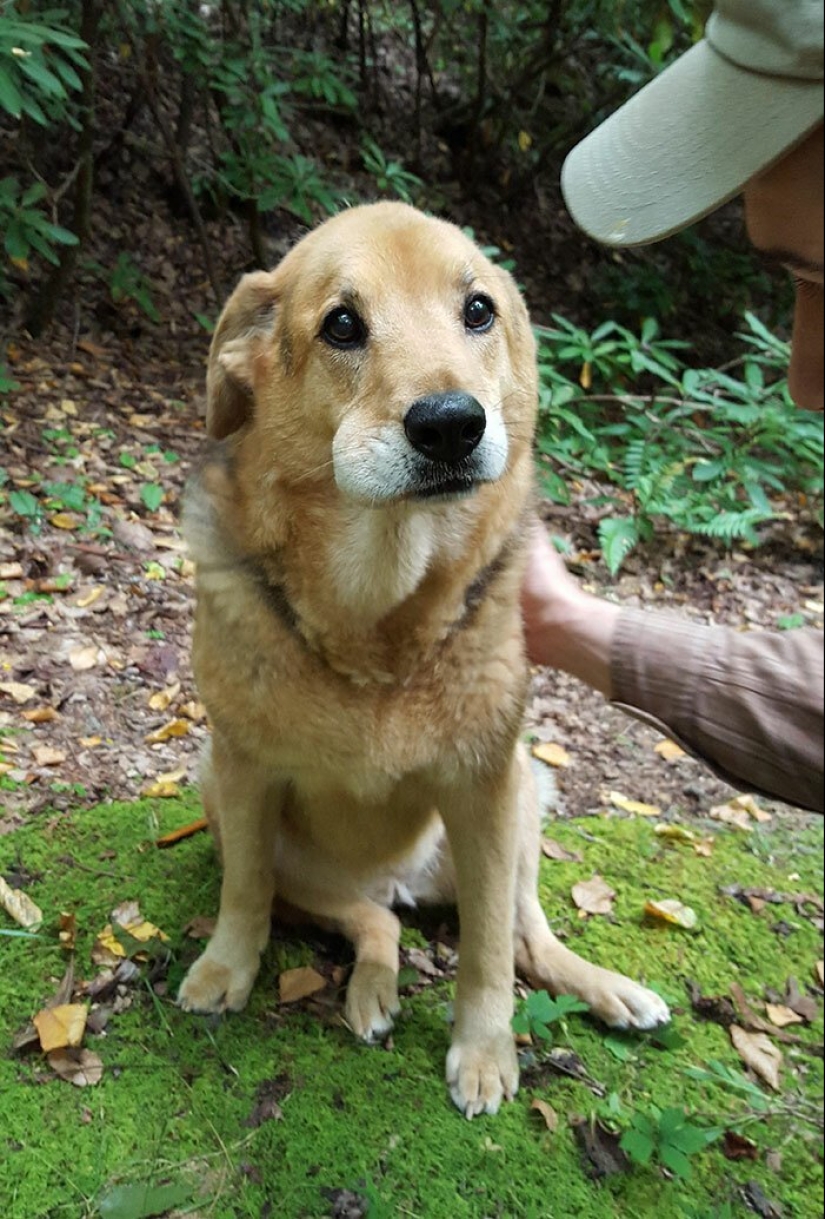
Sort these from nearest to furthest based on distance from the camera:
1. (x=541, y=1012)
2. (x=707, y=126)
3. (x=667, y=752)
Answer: (x=707, y=126) < (x=541, y=1012) < (x=667, y=752)

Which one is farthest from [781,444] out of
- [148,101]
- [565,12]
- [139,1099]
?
[139,1099]

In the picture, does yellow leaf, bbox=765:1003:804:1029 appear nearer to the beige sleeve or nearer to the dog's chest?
the beige sleeve

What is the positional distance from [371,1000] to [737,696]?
118 cm

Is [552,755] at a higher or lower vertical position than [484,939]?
lower

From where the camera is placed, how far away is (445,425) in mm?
1685

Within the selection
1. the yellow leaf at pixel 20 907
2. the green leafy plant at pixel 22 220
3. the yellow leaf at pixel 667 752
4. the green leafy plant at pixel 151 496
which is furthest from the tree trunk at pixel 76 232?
the yellow leaf at pixel 667 752

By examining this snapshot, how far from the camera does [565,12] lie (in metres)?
3.96

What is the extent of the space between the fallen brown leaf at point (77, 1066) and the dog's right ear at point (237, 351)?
1413 mm

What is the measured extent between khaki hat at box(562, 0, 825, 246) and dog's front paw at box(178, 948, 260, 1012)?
72.6 inches

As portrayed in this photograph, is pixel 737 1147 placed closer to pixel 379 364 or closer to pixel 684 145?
pixel 379 364

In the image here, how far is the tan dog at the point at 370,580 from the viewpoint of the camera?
1892mm

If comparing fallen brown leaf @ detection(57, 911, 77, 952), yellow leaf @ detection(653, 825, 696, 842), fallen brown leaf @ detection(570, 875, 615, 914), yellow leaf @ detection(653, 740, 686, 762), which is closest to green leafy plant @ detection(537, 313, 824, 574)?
yellow leaf @ detection(653, 740, 686, 762)

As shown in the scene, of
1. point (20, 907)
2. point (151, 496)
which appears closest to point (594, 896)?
point (20, 907)

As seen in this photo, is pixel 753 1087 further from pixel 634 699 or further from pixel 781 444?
pixel 781 444
